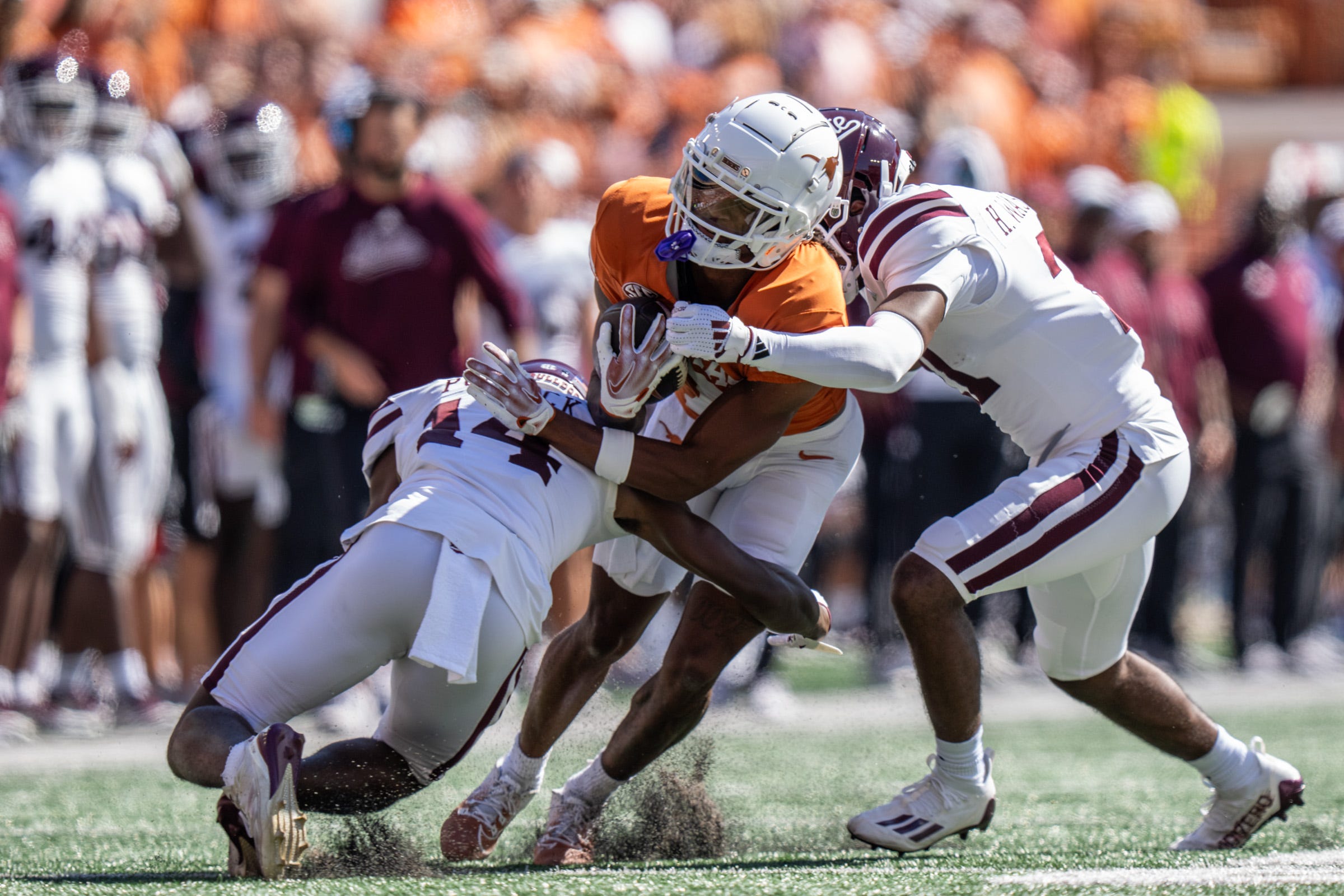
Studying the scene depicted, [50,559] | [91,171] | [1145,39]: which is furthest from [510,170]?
[1145,39]

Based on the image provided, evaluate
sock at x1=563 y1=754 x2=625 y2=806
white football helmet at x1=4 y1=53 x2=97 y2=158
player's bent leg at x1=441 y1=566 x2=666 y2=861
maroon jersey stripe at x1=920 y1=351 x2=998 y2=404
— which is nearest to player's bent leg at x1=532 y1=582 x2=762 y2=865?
sock at x1=563 y1=754 x2=625 y2=806

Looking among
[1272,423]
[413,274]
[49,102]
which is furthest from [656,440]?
[1272,423]

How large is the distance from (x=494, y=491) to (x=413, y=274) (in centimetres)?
291

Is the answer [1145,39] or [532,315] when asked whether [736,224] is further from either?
[1145,39]

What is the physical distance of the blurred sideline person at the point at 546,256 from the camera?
23.0 feet

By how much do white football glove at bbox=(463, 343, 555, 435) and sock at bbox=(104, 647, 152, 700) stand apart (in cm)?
321

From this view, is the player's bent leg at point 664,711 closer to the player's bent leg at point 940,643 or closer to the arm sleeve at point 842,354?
the player's bent leg at point 940,643

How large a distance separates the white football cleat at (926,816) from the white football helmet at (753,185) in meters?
1.22

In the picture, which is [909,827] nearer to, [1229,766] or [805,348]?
[1229,766]

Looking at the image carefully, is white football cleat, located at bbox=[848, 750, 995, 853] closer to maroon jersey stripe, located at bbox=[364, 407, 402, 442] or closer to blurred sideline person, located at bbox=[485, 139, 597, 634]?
maroon jersey stripe, located at bbox=[364, 407, 402, 442]

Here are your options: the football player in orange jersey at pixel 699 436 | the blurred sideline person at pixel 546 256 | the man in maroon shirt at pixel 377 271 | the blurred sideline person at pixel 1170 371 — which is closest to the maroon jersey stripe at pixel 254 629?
the football player in orange jersey at pixel 699 436

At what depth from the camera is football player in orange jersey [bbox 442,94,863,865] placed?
143 inches

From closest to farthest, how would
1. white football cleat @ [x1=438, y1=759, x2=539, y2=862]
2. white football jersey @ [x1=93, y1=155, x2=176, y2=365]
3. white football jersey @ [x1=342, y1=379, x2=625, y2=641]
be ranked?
white football jersey @ [x1=342, y1=379, x2=625, y2=641]
white football cleat @ [x1=438, y1=759, x2=539, y2=862]
white football jersey @ [x1=93, y1=155, x2=176, y2=365]

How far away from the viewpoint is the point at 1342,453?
8.98 m
